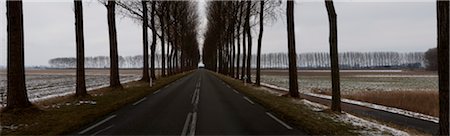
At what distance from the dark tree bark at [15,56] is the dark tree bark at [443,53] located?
11.8m

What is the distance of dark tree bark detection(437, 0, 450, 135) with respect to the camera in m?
7.92

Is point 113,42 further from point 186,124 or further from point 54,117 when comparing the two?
point 186,124

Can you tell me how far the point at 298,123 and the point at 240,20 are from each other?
1095 inches

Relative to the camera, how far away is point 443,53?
800 centimetres

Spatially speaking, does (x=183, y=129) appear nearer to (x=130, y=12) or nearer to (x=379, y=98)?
(x=379, y=98)

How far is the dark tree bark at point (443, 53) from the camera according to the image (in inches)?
312

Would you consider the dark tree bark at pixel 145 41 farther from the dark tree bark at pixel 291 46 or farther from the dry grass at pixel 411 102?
the dry grass at pixel 411 102

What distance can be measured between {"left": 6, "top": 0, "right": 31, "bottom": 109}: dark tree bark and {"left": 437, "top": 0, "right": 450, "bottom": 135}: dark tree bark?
11768 mm

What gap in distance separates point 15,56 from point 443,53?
469 inches

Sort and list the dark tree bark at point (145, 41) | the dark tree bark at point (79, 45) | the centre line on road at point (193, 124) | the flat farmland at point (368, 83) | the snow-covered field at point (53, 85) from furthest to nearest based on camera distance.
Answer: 1. the flat farmland at point (368, 83)
2. the dark tree bark at point (145, 41)
3. the snow-covered field at point (53, 85)
4. the dark tree bark at point (79, 45)
5. the centre line on road at point (193, 124)

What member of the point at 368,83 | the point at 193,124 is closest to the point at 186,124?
the point at 193,124

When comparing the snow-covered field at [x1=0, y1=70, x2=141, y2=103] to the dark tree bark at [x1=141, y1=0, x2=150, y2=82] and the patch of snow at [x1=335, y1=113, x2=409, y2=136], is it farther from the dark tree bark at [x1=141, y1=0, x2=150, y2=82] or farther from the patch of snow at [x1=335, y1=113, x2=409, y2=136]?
the patch of snow at [x1=335, y1=113, x2=409, y2=136]

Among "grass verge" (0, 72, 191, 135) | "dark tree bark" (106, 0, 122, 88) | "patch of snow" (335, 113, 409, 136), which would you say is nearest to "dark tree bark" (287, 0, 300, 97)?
"patch of snow" (335, 113, 409, 136)

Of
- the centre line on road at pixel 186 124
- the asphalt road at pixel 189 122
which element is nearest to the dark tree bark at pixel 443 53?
the asphalt road at pixel 189 122
